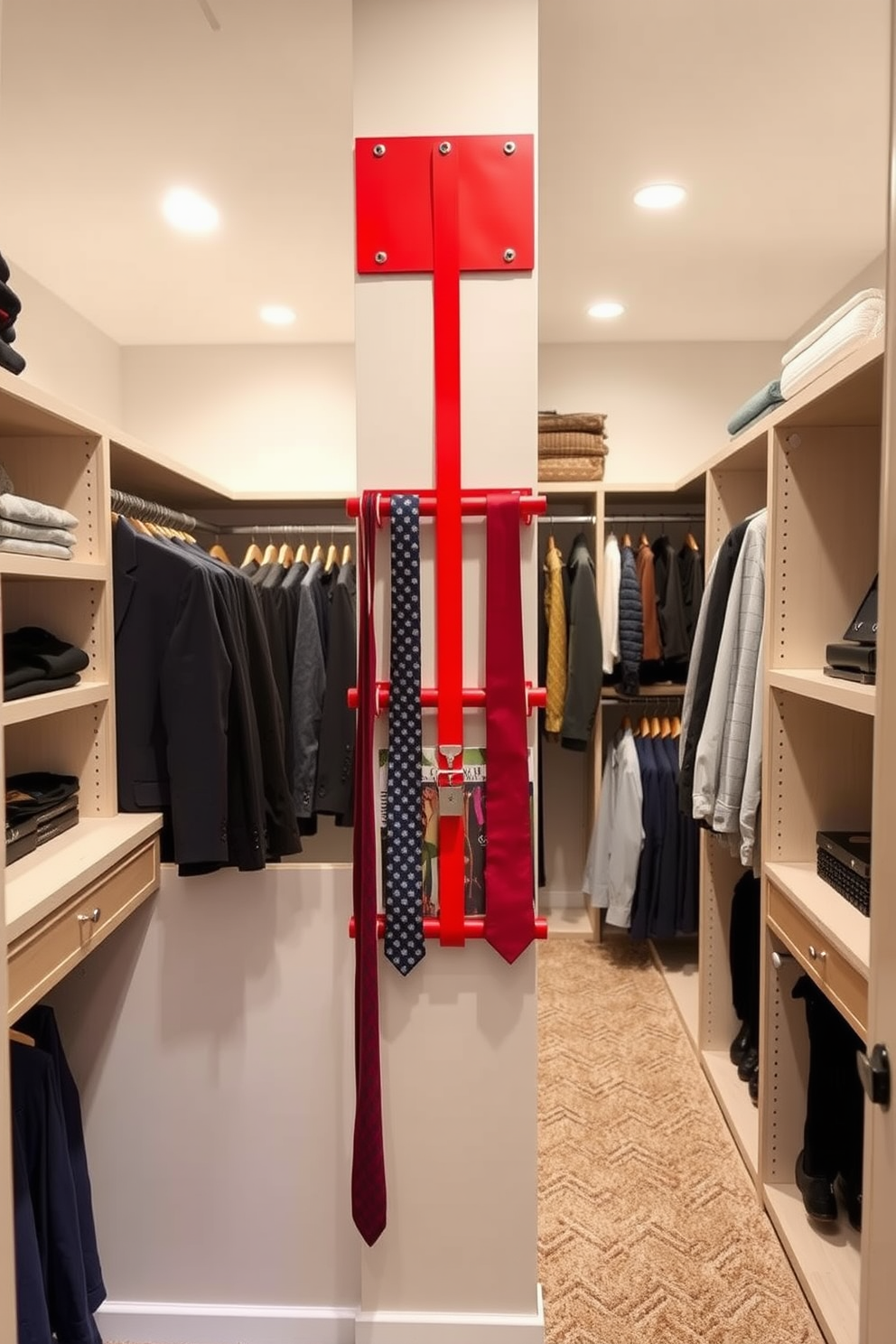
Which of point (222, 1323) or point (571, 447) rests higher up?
point (571, 447)

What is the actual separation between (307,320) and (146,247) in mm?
803

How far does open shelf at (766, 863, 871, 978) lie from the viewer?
1.45 meters

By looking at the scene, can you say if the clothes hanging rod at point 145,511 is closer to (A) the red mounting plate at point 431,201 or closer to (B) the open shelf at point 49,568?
(B) the open shelf at point 49,568

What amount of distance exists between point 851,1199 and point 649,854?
154cm

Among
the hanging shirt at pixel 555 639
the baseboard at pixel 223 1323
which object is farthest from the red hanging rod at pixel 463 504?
the hanging shirt at pixel 555 639

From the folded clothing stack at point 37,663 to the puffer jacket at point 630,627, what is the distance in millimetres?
2296

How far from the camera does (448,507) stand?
1437 mm

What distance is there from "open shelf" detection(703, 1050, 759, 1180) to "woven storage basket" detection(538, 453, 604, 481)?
87.2 inches

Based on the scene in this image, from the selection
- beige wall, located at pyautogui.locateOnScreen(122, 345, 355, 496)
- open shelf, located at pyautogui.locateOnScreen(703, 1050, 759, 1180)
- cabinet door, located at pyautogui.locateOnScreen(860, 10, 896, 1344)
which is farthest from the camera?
beige wall, located at pyautogui.locateOnScreen(122, 345, 355, 496)

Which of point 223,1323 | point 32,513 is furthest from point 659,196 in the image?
point 223,1323

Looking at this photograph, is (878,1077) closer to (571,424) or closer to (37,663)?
(37,663)

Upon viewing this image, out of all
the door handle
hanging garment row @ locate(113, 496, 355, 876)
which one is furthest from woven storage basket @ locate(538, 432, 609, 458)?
the door handle

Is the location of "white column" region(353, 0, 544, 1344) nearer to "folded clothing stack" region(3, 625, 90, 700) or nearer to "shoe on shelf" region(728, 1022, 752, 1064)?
"folded clothing stack" region(3, 625, 90, 700)

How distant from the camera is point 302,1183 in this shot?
164 centimetres
